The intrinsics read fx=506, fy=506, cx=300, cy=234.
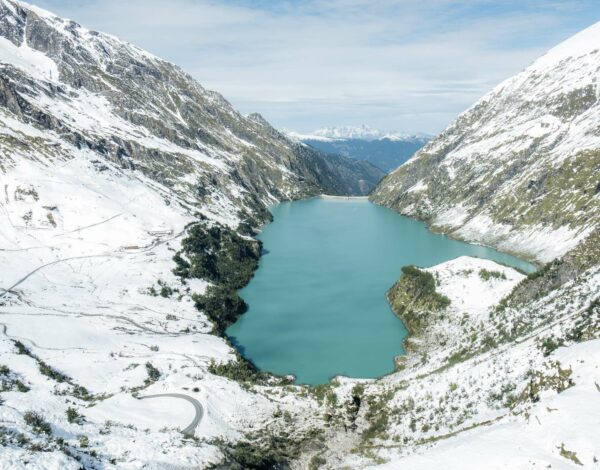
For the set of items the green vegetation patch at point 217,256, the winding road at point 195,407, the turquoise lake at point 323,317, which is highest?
the green vegetation patch at point 217,256

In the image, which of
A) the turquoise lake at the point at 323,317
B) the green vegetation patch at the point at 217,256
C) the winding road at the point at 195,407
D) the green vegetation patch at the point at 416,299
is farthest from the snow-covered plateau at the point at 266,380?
the turquoise lake at the point at 323,317

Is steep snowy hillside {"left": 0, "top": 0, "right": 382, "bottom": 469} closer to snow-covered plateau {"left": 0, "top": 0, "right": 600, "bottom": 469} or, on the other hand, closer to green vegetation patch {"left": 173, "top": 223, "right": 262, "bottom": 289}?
snow-covered plateau {"left": 0, "top": 0, "right": 600, "bottom": 469}

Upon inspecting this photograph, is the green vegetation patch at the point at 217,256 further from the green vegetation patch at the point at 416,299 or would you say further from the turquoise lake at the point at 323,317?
the green vegetation patch at the point at 416,299

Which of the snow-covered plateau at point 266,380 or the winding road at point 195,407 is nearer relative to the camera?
the snow-covered plateau at point 266,380

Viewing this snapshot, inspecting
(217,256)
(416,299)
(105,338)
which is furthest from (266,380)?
(217,256)

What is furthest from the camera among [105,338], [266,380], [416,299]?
[416,299]

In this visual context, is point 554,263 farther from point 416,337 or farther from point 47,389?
point 47,389

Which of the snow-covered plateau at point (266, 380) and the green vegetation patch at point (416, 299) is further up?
the green vegetation patch at point (416, 299)

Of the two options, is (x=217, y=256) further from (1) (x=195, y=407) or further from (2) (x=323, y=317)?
(1) (x=195, y=407)

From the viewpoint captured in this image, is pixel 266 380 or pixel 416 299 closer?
pixel 266 380

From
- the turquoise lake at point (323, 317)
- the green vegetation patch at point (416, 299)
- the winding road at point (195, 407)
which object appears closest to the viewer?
the winding road at point (195, 407)

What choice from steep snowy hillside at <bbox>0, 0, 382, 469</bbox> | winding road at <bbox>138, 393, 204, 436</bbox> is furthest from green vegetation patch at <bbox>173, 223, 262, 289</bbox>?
winding road at <bbox>138, 393, 204, 436</bbox>

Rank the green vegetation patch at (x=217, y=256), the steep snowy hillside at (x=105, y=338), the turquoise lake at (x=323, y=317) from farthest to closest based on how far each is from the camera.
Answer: the green vegetation patch at (x=217, y=256), the turquoise lake at (x=323, y=317), the steep snowy hillside at (x=105, y=338)
